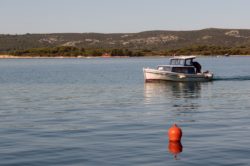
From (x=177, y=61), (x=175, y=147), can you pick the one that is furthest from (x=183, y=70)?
(x=175, y=147)

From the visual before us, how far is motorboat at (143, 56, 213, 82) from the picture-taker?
203ft

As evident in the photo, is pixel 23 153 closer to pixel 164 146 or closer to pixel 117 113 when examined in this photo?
pixel 164 146

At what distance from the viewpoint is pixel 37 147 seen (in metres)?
21.4

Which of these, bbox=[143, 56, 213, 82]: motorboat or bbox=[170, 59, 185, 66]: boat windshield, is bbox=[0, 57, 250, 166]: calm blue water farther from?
bbox=[170, 59, 185, 66]: boat windshield

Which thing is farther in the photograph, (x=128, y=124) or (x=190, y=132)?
(x=128, y=124)

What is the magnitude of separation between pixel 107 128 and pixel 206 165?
8531 mm

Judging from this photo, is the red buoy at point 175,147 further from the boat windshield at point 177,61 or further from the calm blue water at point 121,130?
the boat windshield at point 177,61

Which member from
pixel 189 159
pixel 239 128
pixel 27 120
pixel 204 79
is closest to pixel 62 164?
pixel 189 159

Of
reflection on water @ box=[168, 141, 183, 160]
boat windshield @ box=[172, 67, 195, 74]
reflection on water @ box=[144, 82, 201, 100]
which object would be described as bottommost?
reflection on water @ box=[144, 82, 201, 100]

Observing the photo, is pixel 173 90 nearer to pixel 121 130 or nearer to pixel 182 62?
pixel 182 62

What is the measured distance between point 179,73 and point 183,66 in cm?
80

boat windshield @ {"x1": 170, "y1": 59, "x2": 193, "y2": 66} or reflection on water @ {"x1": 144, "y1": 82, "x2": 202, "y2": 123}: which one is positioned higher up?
boat windshield @ {"x1": 170, "y1": 59, "x2": 193, "y2": 66}

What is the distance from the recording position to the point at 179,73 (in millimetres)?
62094

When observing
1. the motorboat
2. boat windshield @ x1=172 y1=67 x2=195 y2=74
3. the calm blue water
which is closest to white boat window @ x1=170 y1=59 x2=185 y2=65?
the motorboat
